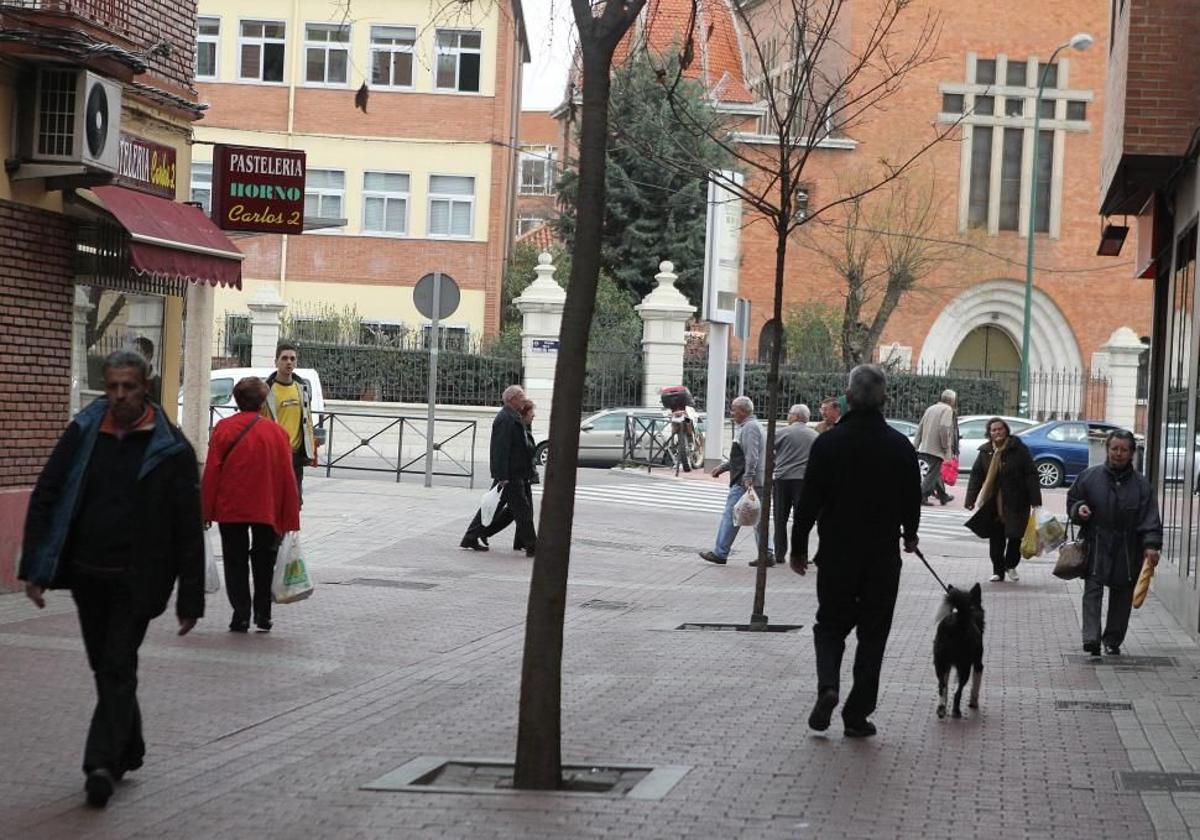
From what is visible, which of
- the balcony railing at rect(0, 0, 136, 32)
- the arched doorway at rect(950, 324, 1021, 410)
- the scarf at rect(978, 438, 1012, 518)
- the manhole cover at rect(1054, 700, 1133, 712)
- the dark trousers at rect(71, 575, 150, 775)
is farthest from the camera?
the arched doorway at rect(950, 324, 1021, 410)

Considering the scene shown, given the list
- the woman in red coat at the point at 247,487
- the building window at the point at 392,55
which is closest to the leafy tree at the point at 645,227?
the building window at the point at 392,55

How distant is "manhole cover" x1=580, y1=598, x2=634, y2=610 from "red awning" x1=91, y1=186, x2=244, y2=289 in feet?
14.4

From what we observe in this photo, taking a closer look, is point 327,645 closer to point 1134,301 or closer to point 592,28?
point 592,28

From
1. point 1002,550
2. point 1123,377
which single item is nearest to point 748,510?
point 1002,550

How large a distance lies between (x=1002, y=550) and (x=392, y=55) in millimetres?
34512

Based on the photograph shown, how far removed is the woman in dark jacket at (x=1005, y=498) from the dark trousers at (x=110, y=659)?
495 inches

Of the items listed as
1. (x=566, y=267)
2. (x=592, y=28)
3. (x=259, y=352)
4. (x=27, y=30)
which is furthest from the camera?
(x=566, y=267)

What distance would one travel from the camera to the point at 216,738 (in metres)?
9.36

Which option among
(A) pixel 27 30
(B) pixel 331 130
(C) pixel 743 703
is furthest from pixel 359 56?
(C) pixel 743 703

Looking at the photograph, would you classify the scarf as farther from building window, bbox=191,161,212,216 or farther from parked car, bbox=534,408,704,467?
building window, bbox=191,161,212,216

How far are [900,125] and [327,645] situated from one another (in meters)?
49.8

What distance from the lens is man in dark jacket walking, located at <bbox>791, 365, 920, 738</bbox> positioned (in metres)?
9.66

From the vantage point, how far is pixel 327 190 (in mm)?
51781

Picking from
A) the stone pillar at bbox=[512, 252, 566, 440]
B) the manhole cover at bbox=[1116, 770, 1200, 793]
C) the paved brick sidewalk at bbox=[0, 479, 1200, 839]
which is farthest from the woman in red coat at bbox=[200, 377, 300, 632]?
the stone pillar at bbox=[512, 252, 566, 440]
